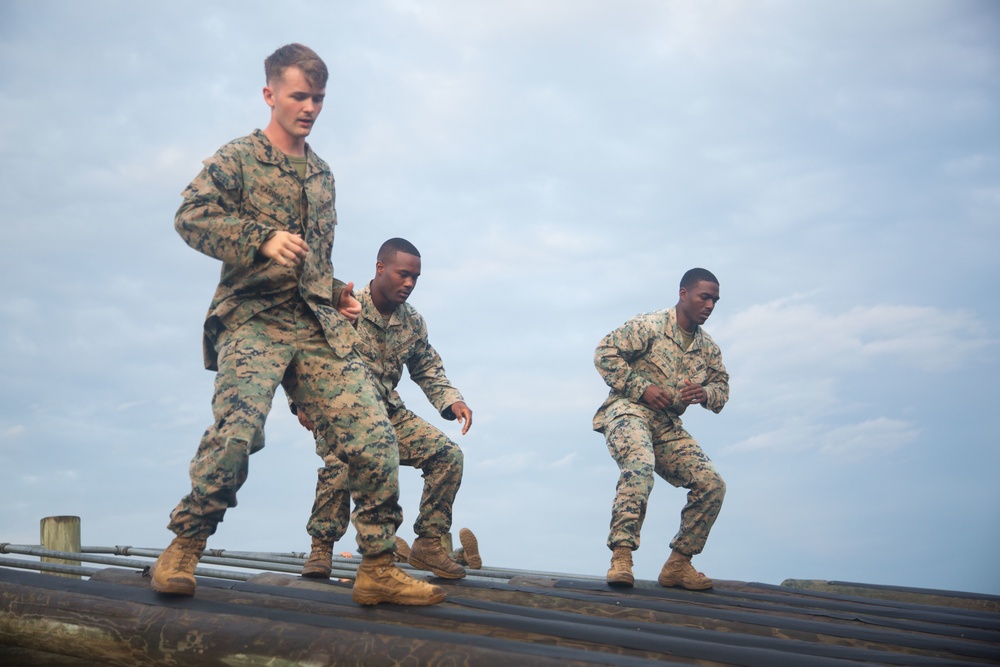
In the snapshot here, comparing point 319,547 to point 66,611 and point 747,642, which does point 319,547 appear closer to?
point 66,611

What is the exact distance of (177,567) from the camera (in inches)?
161

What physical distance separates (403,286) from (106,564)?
2960mm

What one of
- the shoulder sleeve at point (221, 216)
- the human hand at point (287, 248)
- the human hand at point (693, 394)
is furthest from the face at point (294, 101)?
the human hand at point (693, 394)

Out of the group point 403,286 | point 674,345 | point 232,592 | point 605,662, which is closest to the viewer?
point 605,662

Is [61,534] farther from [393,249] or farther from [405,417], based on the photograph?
[393,249]

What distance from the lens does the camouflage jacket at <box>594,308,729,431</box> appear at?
692 centimetres

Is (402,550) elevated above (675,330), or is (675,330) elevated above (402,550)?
(675,330)

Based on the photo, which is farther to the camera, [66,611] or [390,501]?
[390,501]

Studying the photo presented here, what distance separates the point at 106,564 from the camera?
6730mm

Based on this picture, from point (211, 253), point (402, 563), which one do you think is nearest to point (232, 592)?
point (211, 253)

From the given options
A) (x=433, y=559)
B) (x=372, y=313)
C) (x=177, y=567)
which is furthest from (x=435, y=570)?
(x=177, y=567)

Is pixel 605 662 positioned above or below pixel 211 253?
below

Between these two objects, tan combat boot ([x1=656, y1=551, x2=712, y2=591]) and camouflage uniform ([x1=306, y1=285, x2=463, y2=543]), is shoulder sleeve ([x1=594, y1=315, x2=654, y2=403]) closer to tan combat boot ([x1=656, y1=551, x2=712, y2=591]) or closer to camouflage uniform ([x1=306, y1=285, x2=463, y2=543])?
tan combat boot ([x1=656, y1=551, x2=712, y2=591])

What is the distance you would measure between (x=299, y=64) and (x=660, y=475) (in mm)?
4197
